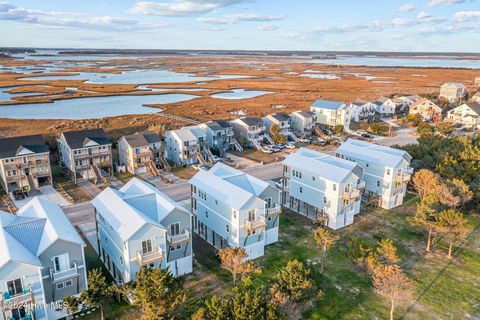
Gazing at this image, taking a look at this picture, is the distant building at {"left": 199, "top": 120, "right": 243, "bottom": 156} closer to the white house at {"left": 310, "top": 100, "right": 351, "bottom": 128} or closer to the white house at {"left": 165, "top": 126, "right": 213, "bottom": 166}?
the white house at {"left": 165, "top": 126, "right": 213, "bottom": 166}

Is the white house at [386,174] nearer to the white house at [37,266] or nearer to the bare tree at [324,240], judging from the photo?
the bare tree at [324,240]

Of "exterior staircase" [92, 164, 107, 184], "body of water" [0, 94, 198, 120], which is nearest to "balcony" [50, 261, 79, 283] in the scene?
"exterior staircase" [92, 164, 107, 184]

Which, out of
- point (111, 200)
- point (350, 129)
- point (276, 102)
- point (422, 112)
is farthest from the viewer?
point (276, 102)

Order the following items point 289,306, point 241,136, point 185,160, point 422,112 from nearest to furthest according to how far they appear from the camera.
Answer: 1. point 289,306
2. point 185,160
3. point 241,136
4. point 422,112

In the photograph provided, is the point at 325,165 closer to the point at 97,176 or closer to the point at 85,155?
the point at 97,176

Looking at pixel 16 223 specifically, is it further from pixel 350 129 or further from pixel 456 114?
pixel 456 114

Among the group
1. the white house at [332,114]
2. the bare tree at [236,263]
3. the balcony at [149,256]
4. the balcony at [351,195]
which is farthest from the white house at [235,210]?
the white house at [332,114]

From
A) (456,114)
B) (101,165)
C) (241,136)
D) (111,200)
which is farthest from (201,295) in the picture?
(456,114)
